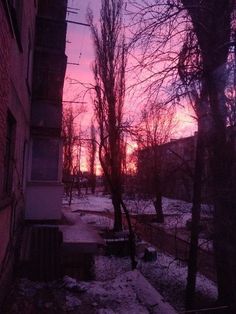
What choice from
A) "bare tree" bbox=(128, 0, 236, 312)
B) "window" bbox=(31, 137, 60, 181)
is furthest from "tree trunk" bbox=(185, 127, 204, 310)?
"window" bbox=(31, 137, 60, 181)

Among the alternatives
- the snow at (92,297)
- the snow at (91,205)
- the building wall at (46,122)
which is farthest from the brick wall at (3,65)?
the snow at (91,205)

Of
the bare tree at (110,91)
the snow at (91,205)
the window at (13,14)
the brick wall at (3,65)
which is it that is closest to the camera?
the brick wall at (3,65)

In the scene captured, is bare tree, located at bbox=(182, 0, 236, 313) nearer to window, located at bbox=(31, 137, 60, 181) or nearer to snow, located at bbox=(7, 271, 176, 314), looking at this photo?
snow, located at bbox=(7, 271, 176, 314)

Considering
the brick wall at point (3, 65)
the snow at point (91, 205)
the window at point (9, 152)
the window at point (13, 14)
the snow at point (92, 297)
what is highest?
the window at point (13, 14)

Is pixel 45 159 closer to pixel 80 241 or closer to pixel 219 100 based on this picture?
pixel 80 241

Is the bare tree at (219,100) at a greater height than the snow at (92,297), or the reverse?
the bare tree at (219,100)

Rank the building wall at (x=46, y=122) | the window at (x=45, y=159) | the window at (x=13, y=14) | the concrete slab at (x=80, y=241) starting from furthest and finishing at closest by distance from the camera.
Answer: the window at (x=45, y=159) → the building wall at (x=46, y=122) → the concrete slab at (x=80, y=241) → the window at (x=13, y=14)

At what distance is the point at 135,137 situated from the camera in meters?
14.6

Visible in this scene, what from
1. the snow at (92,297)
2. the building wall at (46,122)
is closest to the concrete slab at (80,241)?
the snow at (92,297)

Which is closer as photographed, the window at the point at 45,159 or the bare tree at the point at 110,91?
the window at the point at 45,159

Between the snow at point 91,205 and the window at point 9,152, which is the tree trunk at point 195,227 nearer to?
the window at point 9,152

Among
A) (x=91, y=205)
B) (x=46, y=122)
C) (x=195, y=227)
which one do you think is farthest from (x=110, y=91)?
(x=91, y=205)

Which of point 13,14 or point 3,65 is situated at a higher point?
point 13,14

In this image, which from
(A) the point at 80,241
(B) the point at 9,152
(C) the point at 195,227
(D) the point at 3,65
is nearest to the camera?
(D) the point at 3,65
